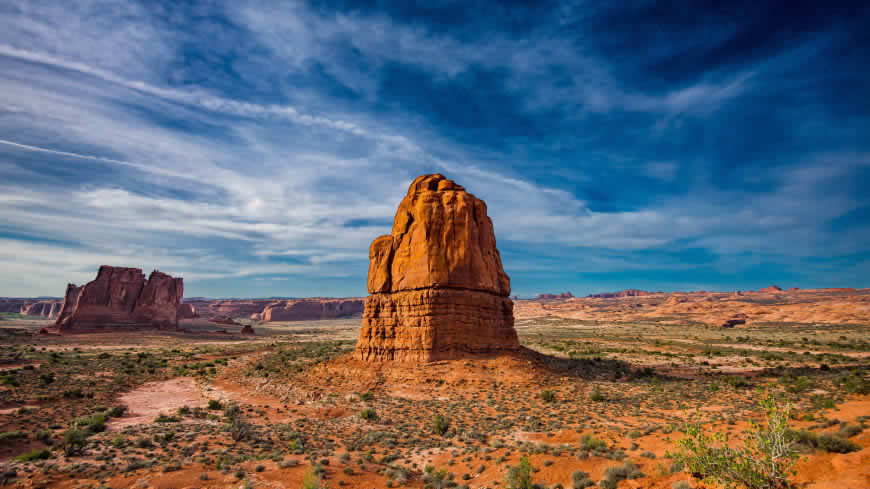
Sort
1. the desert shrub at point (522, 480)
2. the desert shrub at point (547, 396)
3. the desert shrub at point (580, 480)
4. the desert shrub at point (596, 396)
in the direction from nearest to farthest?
the desert shrub at point (522, 480) → the desert shrub at point (580, 480) → the desert shrub at point (547, 396) → the desert shrub at point (596, 396)

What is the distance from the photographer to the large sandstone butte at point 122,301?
76.2 metres

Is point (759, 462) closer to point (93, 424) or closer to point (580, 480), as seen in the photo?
point (580, 480)

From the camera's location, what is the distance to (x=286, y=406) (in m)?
21.7

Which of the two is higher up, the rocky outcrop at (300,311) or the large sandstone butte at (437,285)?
the large sandstone butte at (437,285)

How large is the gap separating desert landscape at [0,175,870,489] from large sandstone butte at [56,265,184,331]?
126 feet

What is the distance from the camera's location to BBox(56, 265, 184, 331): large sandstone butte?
76.2 meters

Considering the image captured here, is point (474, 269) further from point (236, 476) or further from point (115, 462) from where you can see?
point (115, 462)

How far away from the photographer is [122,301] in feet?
268

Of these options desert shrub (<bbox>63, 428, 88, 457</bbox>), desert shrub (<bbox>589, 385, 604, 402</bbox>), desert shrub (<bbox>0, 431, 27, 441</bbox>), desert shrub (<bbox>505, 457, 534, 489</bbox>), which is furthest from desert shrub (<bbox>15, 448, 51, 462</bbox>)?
desert shrub (<bbox>589, 385, 604, 402</bbox>)

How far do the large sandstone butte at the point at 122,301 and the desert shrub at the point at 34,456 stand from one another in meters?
84.7

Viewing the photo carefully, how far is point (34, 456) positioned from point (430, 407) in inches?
606

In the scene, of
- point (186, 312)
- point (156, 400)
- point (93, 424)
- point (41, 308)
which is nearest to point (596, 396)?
point (93, 424)

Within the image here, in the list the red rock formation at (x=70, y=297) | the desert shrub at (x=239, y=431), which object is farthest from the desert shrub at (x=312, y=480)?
the red rock formation at (x=70, y=297)

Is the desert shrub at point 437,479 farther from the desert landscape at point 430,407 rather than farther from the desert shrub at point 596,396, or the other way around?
the desert shrub at point 596,396
